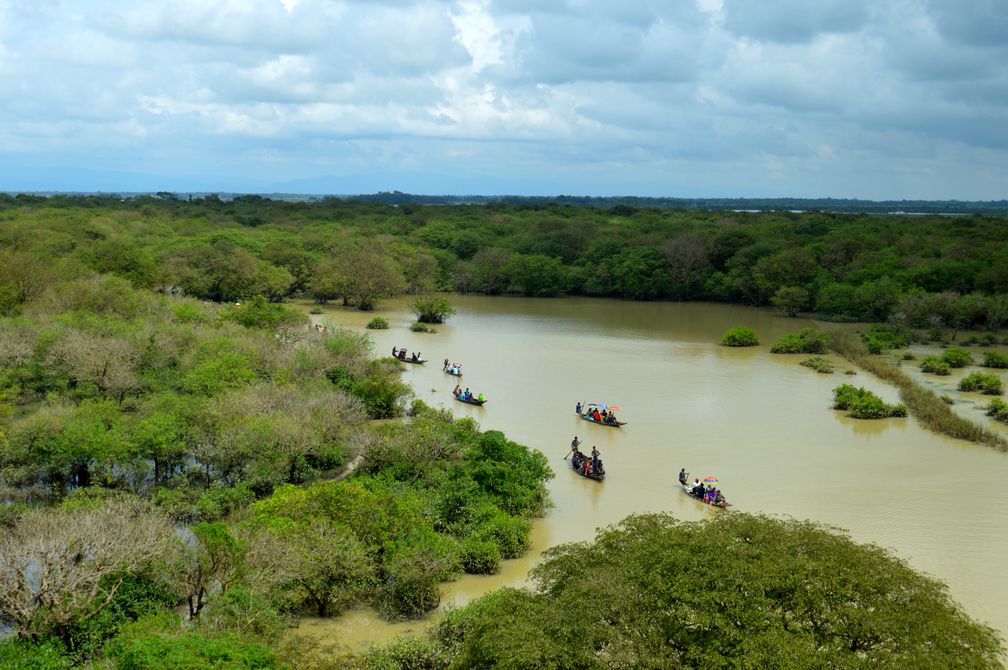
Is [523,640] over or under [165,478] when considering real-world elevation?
A: over

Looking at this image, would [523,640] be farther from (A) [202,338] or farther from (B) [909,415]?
(B) [909,415]

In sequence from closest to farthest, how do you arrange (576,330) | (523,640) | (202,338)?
(523,640)
(202,338)
(576,330)

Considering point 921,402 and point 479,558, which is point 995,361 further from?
point 479,558

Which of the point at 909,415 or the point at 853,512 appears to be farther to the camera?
the point at 909,415

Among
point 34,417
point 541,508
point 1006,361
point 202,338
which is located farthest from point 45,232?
point 1006,361

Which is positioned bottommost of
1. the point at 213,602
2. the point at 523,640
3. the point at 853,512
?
the point at 853,512

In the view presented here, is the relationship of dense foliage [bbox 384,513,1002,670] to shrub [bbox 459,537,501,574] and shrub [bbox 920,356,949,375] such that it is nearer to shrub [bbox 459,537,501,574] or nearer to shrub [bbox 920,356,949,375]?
shrub [bbox 459,537,501,574]

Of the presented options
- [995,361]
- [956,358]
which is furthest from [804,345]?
[995,361]
